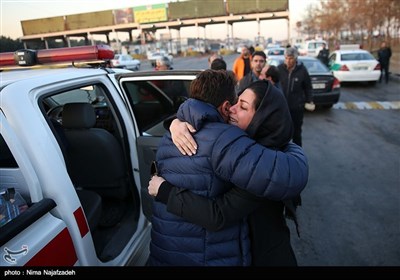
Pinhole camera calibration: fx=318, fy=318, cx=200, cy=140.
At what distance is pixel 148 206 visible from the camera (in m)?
2.68

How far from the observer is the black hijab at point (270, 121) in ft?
4.74

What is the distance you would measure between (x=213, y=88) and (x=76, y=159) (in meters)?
1.79

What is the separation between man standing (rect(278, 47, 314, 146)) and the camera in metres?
5.05

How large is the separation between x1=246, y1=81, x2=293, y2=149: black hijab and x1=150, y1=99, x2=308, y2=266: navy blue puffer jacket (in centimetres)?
8

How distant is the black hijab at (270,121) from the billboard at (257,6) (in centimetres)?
4682

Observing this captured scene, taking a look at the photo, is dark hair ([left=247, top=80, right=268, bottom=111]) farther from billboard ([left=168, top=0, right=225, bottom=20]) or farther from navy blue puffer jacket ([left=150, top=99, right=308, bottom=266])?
billboard ([left=168, top=0, right=225, bottom=20])

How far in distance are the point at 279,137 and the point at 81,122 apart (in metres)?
1.70

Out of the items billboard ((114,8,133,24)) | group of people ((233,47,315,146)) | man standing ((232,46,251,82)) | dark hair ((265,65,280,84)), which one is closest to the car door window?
dark hair ((265,65,280,84))

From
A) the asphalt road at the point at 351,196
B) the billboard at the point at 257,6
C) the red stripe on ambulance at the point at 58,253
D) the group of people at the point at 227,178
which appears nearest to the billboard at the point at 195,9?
the billboard at the point at 257,6

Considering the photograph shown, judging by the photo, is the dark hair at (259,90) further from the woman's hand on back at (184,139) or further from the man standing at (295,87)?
the man standing at (295,87)

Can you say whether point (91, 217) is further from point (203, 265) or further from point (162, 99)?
point (162, 99)

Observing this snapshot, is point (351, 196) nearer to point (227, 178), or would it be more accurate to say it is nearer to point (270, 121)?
point (270, 121)

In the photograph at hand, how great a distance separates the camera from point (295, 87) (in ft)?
16.8

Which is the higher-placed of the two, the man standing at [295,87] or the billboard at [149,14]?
the billboard at [149,14]
